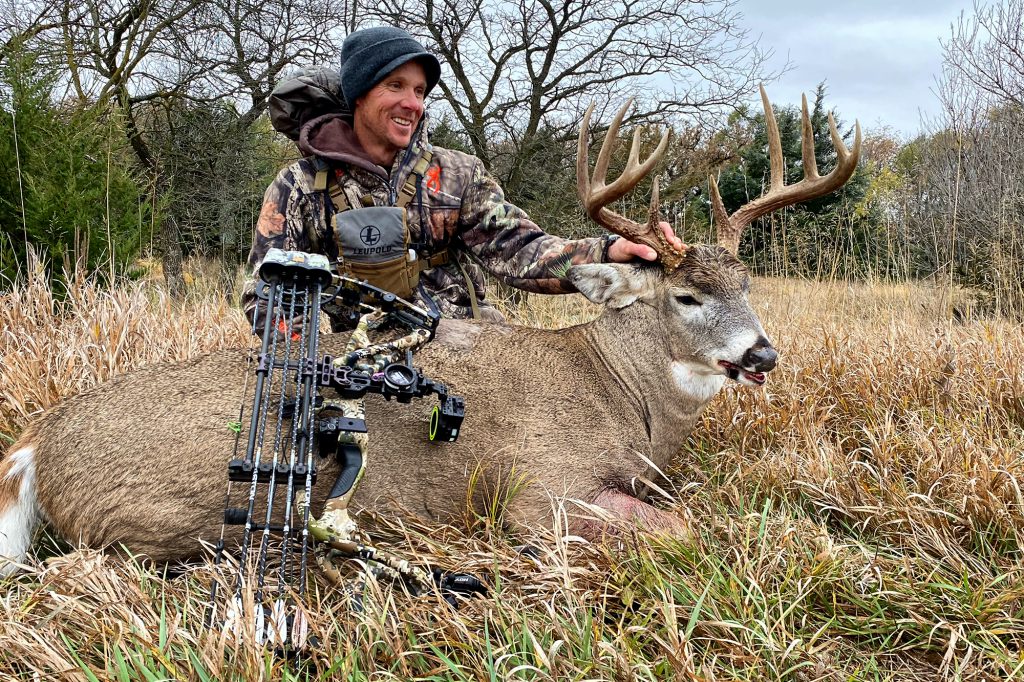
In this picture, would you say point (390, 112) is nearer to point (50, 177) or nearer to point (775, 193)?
point (775, 193)

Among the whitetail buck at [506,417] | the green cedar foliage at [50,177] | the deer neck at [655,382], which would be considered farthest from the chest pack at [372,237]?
the green cedar foliage at [50,177]

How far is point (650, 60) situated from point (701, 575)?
1181cm

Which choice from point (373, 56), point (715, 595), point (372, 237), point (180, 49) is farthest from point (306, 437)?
point (180, 49)

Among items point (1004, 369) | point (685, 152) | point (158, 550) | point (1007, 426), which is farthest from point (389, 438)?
point (685, 152)

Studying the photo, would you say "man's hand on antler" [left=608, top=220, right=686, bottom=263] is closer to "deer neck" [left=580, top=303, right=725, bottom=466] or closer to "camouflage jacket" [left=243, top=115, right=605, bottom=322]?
"camouflage jacket" [left=243, top=115, right=605, bottom=322]

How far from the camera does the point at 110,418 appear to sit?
2.82 metres

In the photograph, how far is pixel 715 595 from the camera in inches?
88.2

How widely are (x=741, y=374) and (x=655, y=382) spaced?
1.15 ft

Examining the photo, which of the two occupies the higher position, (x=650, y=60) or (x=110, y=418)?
(x=650, y=60)

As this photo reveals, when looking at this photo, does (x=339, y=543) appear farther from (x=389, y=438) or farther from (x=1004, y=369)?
(x=1004, y=369)

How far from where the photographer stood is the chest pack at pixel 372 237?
3828 millimetres

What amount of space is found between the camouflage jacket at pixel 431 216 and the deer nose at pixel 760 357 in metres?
0.82

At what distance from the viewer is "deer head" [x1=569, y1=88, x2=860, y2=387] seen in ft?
10.5

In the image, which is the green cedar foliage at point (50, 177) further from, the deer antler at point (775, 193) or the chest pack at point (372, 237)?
the deer antler at point (775, 193)
